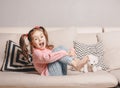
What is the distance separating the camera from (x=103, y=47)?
8.85 ft

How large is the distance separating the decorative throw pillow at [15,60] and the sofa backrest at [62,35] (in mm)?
89

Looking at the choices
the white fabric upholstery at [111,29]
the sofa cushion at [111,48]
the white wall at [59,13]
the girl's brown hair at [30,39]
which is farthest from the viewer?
the white wall at [59,13]

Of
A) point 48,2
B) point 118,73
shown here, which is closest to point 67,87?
point 118,73

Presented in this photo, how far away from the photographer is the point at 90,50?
103 inches

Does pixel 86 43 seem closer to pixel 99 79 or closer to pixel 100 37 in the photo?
pixel 100 37

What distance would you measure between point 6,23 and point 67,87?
1.45 metres

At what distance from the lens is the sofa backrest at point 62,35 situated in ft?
8.57

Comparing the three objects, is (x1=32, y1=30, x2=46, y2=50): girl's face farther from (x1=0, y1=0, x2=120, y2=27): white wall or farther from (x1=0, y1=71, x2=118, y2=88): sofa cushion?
(x1=0, y1=0, x2=120, y2=27): white wall

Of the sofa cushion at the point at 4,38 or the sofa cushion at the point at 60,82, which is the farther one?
the sofa cushion at the point at 4,38

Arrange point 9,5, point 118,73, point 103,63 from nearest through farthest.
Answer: point 118,73
point 103,63
point 9,5

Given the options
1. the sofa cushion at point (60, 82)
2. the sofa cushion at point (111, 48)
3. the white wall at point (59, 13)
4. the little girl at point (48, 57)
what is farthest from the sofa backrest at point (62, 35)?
the sofa cushion at point (60, 82)

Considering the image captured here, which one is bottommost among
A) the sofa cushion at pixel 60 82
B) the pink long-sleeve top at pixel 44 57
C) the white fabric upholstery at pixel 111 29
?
the sofa cushion at pixel 60 82

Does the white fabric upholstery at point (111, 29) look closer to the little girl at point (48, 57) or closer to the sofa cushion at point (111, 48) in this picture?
the sofa cushion at point (111, 48)

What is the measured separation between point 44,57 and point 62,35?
24.2 inches
